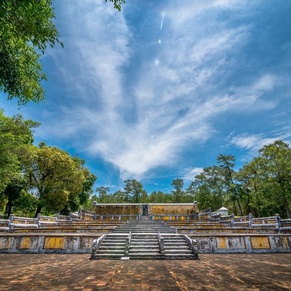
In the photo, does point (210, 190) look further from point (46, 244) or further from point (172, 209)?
point (46, 244)

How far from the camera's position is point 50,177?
89.0 ft

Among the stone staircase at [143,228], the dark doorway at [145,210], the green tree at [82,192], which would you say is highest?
the green tree at [82,192]

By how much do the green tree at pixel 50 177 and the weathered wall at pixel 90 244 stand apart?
52.3ft

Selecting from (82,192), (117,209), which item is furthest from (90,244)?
(82,192)

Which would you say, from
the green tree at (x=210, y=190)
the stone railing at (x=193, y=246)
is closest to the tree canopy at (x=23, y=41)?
the stone railing at (x=193, y=246)

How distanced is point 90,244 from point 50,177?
20.1m

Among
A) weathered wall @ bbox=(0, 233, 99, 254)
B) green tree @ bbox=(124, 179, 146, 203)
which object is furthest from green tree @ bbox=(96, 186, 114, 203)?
weathered wall @ bbox=(0, 233, 99, 254)

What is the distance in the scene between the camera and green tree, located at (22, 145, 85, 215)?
84.2 feet

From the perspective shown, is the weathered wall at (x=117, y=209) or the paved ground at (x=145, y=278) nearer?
the paved ground at (x=145, y=278)

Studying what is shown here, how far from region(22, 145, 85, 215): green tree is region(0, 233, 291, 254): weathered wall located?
628 inches

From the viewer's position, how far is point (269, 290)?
4.29 m

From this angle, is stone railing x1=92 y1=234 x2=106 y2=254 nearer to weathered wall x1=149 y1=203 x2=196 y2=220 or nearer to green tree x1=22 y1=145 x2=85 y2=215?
green tree x1=22 y1=145 x2=85 y2=215

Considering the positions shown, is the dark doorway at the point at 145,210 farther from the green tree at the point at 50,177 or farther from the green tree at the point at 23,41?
the green tree at the point at 23,41

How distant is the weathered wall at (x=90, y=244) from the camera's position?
10.2m
